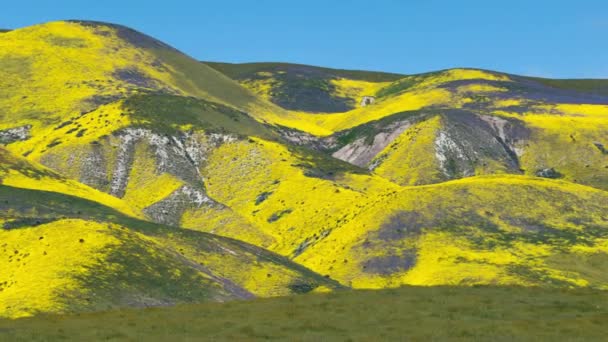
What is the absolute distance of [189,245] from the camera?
501ft

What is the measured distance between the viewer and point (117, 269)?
365 ft

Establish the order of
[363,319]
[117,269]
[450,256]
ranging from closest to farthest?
1. [363,319]
2. [117,269]
3. [450,256]

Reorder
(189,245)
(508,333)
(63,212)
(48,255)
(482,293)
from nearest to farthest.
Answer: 1. (508,333)
2. (482,293)
3. (48,255)
4. (189,245)
5. (63,212)

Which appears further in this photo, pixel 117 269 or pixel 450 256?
pixel 450 256

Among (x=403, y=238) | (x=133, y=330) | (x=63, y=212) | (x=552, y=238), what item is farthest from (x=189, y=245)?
(x=133, y=330)

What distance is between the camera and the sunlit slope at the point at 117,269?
99.4m

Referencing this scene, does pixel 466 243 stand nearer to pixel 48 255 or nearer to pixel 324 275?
pixel 324 275

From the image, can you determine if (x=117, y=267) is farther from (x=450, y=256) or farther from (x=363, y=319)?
(x=450, y=256)

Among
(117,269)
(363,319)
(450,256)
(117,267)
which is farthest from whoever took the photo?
(450,256)

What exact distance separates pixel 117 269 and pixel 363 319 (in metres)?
58.6

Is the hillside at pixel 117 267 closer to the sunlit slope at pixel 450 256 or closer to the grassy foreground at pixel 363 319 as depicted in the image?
the sunlit slope at pixel 450 256

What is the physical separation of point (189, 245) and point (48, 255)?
140ft

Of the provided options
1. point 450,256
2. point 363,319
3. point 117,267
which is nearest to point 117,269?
point 117,267

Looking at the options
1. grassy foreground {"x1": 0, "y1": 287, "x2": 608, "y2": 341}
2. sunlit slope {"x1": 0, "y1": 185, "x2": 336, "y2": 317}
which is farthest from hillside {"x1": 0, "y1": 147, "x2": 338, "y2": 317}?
grassy foreground {"x1": 0, "y1": 287, "x2": 608, "y2": 341}
